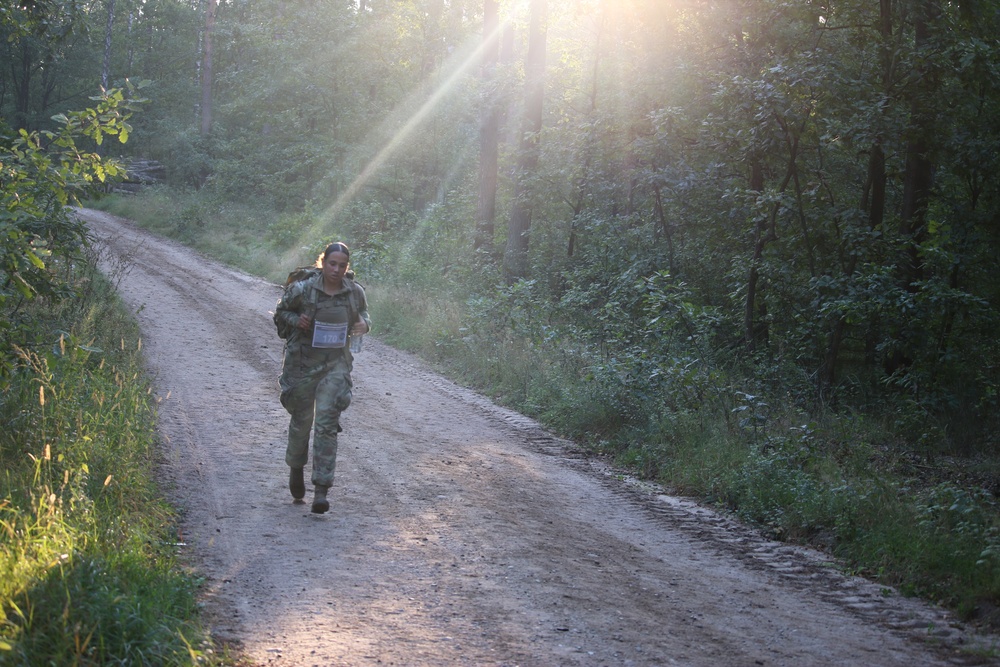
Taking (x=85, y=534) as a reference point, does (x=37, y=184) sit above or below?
above

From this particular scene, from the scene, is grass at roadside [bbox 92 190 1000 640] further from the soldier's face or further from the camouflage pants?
the soldier's face

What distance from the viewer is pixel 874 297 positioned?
10234mm

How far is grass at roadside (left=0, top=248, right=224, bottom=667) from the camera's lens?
3693 mm

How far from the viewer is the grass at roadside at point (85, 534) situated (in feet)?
12.1

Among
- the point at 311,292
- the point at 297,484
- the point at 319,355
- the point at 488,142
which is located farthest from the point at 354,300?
the point at 488,142

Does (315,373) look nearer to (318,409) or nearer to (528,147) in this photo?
(318,409)

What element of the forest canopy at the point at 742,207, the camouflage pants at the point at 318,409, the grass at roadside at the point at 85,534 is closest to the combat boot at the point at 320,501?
the camouflage pants at the point at 318,409

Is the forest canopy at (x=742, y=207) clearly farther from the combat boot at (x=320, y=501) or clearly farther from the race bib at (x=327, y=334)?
the combat boot at (x=320, y=501)

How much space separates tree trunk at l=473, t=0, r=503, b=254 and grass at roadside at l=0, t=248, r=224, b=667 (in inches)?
539

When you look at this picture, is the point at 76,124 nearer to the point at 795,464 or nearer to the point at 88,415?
the point at 88,415

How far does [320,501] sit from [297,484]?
14.5 inches

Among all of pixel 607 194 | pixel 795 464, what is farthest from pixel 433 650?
pixel 607 194

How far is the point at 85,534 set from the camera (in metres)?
4.68

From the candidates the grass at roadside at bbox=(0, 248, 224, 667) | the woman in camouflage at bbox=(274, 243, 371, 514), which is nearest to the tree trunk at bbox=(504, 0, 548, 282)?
the grass at roadside at bbox=(0, 248, 224, 667)
